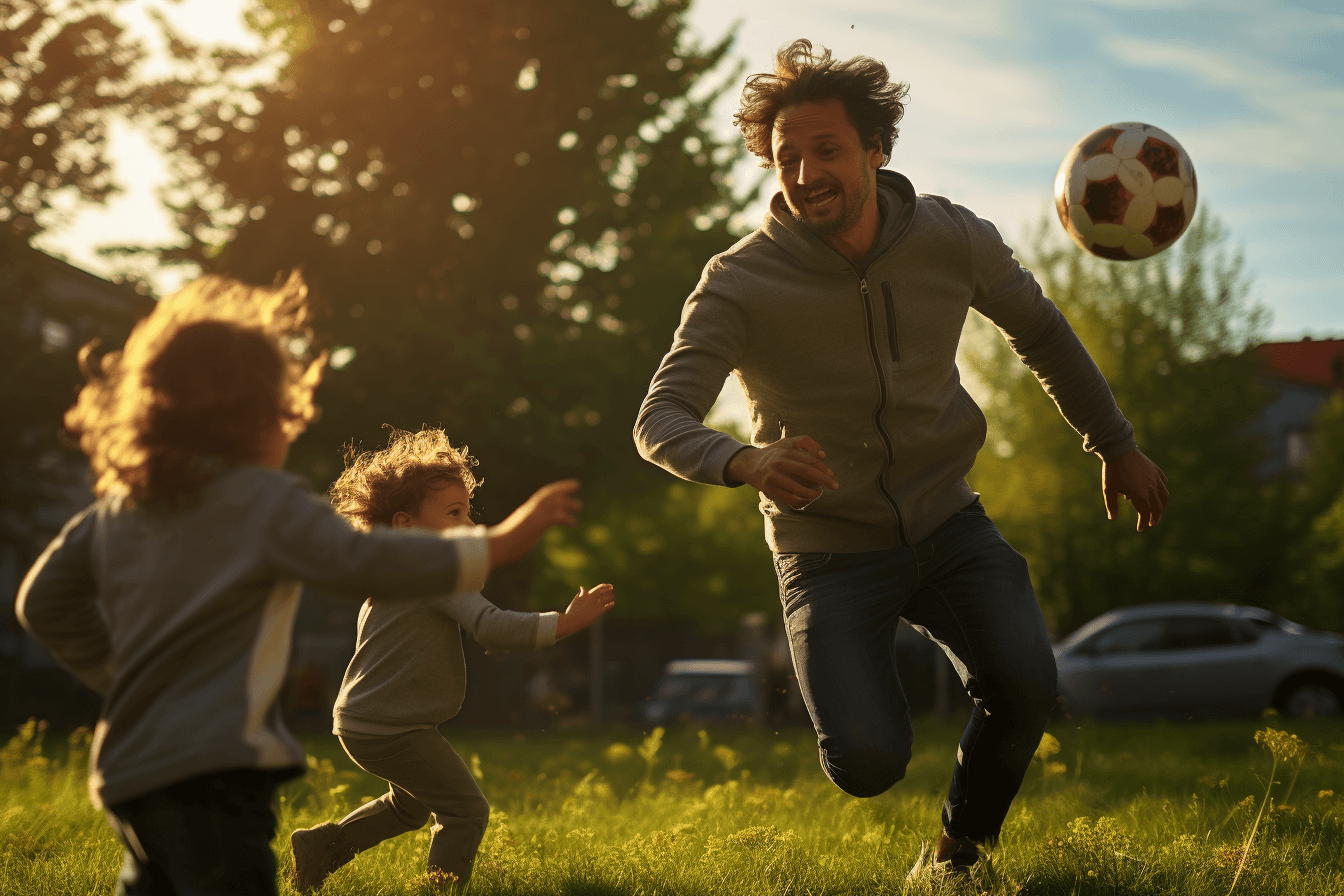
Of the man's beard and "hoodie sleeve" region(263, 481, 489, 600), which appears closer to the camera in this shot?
"hoodie sleeve" region(263, 481, 489, 600)

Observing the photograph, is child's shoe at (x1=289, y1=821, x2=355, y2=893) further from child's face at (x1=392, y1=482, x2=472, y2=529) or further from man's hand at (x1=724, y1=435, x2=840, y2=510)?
man's hand at (x1=724, y1=435, x2=840, y2=510)

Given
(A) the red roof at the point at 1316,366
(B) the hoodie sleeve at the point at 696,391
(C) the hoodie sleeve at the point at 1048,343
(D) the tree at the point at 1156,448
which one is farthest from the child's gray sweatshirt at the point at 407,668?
(A) the red roof at the point at 1316,366

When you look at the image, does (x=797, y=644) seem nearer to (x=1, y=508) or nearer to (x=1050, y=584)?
(x=1, y=508)

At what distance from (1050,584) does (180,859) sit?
2632 cm

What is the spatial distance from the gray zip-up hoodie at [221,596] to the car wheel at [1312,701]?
50.4 feet

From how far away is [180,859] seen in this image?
7.88 feet

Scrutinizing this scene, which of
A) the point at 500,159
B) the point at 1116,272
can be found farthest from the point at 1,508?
the point at 1116,272

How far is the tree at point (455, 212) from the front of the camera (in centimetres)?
1623

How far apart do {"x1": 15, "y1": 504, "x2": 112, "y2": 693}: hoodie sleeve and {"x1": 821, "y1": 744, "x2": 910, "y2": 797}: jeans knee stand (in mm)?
2059

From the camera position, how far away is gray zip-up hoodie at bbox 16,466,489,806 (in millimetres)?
2350

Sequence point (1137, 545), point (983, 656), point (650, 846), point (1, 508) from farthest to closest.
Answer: point (1137, 545), point (1, 508), point (650, 846), point (983, 656)

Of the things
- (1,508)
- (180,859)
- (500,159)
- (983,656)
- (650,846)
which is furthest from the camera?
(1,508)

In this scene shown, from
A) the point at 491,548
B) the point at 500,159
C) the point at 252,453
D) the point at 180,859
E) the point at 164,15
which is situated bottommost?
the point at 180,859

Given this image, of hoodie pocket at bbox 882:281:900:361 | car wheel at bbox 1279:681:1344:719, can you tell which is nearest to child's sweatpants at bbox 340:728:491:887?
hoodie pocket at bbox 882:281:900:361
